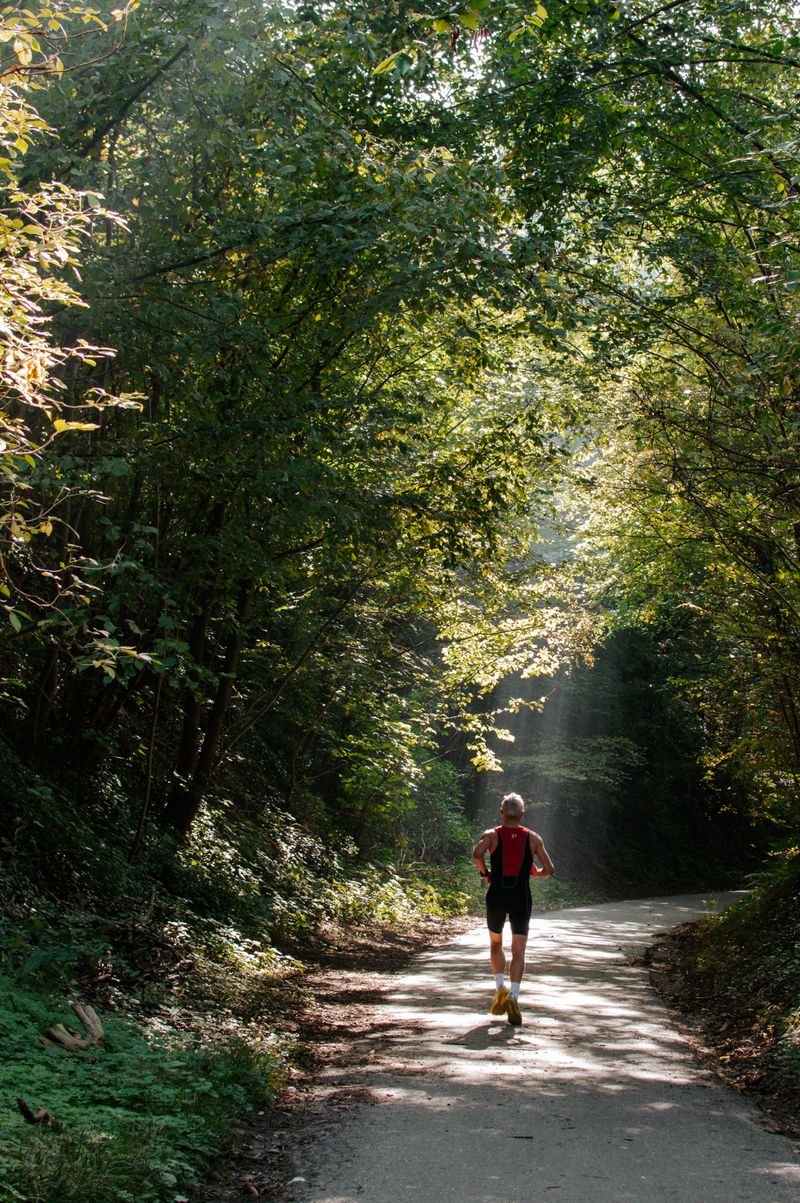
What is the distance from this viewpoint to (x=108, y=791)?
1164 centimetres

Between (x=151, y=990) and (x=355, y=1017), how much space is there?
7.67 feet

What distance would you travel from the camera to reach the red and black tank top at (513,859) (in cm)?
905

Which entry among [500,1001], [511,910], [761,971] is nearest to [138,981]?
[500,1001]

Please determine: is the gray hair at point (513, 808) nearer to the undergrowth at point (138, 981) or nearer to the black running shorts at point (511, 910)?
the black running shorts at point (511, 910)

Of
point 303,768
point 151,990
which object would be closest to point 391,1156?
point 151,990

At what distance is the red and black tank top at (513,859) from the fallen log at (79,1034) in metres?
4.00

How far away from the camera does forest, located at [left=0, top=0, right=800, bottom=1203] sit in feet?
20.4

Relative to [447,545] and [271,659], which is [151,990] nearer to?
[447,545]

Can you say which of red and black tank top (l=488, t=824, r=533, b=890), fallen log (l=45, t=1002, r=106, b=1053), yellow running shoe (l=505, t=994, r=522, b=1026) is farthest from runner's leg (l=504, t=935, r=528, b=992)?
fallen log (l=45, t=1002, r=106, b=1053)

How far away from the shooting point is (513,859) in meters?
9.08

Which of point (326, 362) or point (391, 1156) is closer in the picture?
point (391, 1156)

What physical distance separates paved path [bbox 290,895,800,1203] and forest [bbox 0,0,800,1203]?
84 centimetres

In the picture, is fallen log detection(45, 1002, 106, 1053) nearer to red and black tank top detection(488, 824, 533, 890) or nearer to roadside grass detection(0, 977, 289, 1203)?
roadside grass detection(0, 977, 289, 1203)

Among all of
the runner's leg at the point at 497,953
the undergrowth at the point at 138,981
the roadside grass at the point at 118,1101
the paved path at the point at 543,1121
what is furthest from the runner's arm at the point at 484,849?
the roadside grass at the point at 118,1101
